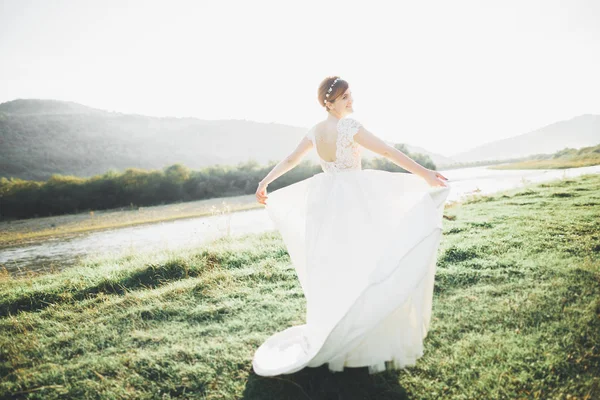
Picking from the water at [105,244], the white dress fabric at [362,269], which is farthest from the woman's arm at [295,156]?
the water at [105,244]

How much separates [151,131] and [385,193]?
10809 centimetres

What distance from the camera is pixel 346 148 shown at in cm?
318

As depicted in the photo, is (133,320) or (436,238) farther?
(133,320)

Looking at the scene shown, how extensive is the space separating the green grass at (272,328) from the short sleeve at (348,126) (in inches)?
91.4

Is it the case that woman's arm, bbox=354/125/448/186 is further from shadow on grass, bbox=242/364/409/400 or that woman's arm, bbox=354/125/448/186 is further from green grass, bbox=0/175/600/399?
shadow on grass, bbox=242/364/409/400

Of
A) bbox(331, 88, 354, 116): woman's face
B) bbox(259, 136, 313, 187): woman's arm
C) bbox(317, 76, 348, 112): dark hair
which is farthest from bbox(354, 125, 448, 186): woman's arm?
bbox(259, 136, 313, 187): woman's arm

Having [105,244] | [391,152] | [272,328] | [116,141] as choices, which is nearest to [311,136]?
[391,152]

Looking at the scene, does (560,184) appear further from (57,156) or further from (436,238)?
(57,156)

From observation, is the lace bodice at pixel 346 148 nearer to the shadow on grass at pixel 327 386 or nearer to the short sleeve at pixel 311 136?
the short sleeve at pixel 311 136

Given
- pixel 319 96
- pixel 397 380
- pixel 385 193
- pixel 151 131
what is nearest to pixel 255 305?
pixel 397 380

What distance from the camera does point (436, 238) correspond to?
271 cm

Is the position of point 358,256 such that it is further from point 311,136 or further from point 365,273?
point 311,136

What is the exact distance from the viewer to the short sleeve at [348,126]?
314 centimetres

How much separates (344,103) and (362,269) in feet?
5.70
